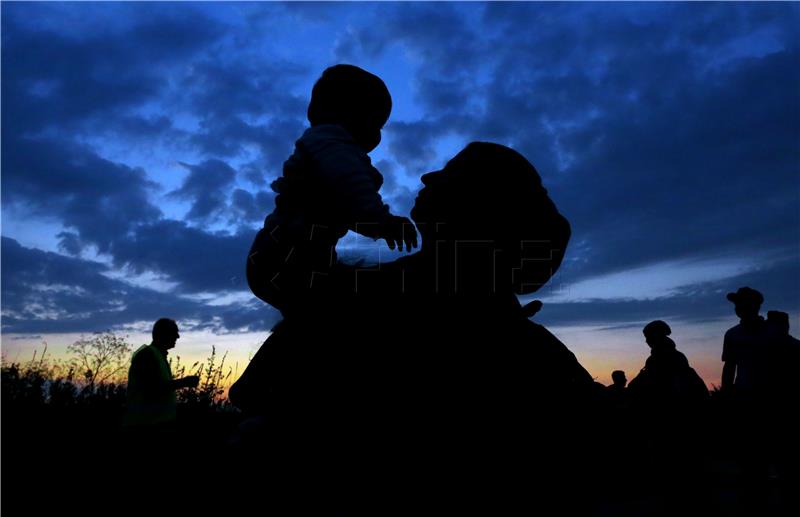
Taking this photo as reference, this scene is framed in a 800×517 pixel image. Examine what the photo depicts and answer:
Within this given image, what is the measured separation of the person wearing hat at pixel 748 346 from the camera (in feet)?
18.0

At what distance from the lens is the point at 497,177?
1.77 meters

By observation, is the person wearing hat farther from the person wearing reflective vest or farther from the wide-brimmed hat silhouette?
the person wearing reflective vest

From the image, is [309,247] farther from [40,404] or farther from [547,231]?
[40,404]

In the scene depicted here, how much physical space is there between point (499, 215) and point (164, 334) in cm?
501

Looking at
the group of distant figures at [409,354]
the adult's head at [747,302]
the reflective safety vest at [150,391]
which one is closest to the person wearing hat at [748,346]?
the adult's head at [747,302]

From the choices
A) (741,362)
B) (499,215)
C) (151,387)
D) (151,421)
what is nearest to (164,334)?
(151,387)

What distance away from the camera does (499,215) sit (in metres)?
1.75

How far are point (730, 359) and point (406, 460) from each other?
5532 millimetres

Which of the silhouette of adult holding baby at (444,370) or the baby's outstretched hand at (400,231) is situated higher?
the baby's outstretched hand at (400,231)

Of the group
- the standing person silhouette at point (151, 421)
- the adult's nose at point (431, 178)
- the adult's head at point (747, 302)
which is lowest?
the standing person silhouette at point (151, 421)

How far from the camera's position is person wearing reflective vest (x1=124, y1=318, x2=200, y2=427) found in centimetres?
528

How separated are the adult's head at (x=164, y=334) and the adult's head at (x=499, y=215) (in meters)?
4.79

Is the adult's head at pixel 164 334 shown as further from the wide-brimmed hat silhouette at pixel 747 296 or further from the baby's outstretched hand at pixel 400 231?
the wide-brimmed hat silhouette at pixel 747 296

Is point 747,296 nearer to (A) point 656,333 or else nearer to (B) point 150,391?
(A) point 656,333
